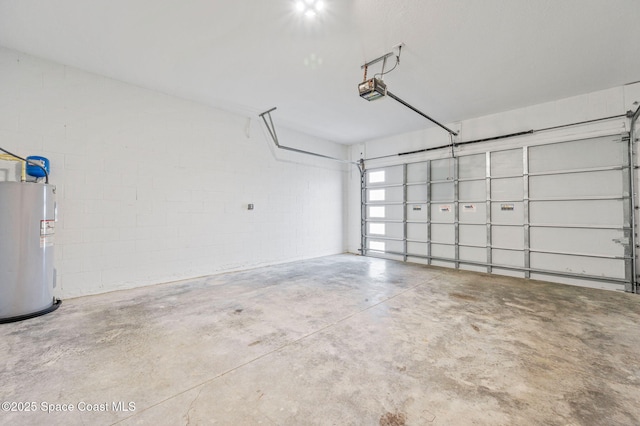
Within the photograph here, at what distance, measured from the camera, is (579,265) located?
434 centimetres

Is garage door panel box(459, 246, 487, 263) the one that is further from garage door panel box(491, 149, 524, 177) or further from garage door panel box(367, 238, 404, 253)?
garage door panel box(491, 149, 524, 177)

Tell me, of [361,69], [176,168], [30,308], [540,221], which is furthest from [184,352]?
[540,221]

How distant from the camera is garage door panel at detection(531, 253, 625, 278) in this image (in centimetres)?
407

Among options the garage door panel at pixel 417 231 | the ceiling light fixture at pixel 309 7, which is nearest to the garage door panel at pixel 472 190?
the garage door panel at pixel 417 231

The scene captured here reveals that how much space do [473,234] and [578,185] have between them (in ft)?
5.80

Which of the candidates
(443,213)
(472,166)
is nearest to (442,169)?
(472,166)

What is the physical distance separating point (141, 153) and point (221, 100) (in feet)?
5.03

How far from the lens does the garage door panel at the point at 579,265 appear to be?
4.07 m

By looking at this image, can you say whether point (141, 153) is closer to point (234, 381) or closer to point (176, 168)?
point (176, 168)

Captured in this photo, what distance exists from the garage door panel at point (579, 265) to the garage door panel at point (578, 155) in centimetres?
147

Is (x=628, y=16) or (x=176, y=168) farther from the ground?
(x=628, y=16)

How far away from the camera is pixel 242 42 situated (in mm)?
3035

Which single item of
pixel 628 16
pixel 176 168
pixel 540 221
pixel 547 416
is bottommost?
pixel 547 416

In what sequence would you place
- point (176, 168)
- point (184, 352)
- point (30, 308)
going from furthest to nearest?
point (176, 168), point (30, 308), point (184, 352)
